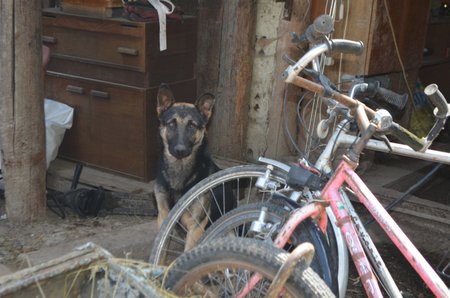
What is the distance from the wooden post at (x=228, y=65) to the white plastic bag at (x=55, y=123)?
1222mm

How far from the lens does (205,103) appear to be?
4.05 m

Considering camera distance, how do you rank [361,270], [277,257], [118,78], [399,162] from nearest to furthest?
[277,257] → [361,270] → [118,78] → [399,162]

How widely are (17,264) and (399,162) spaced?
348cm

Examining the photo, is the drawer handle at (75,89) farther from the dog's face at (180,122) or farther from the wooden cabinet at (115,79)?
the dog's face at (180,122)

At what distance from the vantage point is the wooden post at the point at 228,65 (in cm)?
517

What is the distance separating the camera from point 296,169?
2.55 meters

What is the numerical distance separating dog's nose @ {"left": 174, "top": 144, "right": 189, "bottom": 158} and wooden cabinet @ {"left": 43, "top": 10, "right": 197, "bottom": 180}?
1.40 metres

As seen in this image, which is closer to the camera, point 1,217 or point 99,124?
point 1,217

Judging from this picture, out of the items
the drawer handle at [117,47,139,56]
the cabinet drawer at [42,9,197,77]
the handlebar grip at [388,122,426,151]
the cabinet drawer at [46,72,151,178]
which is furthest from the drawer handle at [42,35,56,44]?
the handlebar grip at [388,122,426,151]

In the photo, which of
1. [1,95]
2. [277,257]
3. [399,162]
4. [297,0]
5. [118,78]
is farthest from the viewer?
[399,162]

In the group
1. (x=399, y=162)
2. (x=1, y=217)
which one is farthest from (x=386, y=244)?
(x=1, y=217)

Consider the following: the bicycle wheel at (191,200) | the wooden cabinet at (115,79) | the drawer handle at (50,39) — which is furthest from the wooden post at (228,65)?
the bicycle wheel at (191,200)

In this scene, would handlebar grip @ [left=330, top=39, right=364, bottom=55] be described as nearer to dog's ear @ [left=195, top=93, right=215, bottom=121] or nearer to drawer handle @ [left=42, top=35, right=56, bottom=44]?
dog's ear @ [left=195, top=93, right=215, bottom=121]

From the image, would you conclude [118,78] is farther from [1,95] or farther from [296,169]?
[296,169]
